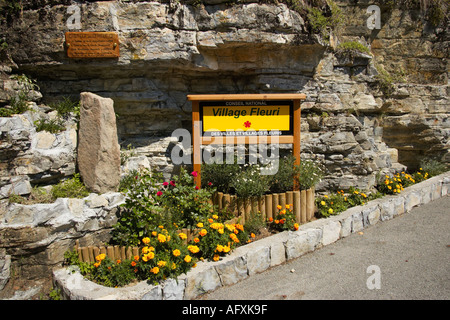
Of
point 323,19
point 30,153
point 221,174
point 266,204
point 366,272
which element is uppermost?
point 323,19

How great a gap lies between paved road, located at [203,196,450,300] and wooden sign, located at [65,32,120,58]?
4447 mm

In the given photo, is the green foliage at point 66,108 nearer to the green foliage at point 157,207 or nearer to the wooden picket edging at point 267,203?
the green foliage at point 157,207

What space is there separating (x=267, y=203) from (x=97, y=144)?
2.95 metres

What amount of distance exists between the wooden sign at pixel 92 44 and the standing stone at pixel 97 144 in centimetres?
105

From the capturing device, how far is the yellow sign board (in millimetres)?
5926

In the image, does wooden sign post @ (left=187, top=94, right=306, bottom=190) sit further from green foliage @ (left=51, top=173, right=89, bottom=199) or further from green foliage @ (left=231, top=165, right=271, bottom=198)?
green foliage @ (left=51, top=173, right=89, bottom=199)

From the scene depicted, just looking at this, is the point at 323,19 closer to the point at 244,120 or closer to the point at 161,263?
the point at 244,120

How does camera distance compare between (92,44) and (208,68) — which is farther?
(208,68)

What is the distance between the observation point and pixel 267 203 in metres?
5.70

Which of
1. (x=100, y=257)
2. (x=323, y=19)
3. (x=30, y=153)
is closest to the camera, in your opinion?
(x=100, y=257)

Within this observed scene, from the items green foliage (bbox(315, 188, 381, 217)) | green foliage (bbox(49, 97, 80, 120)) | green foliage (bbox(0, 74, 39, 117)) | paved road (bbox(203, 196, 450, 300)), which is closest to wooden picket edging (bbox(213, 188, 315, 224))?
green foliage (bbox(315, 188, 381, 217))

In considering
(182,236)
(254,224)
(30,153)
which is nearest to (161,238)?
(182,236)

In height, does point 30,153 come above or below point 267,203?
above

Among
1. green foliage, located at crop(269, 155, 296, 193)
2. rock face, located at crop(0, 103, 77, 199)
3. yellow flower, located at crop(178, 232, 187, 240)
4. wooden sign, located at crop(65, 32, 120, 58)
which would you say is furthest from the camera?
green foliage, located at crop(269, 155, 296, 193)
